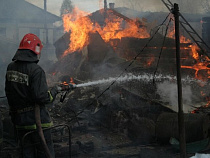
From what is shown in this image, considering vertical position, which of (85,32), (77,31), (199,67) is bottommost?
(199,67)

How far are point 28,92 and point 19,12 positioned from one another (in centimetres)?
2743

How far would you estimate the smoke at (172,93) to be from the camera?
8673 mm

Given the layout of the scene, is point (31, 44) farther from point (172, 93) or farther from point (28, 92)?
point (172, 93)

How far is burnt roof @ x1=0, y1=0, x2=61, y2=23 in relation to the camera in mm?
26241

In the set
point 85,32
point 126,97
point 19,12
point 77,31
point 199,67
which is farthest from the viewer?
point 19,12

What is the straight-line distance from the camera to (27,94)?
3896 mm

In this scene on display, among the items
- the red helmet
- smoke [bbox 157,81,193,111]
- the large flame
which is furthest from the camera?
the large flame

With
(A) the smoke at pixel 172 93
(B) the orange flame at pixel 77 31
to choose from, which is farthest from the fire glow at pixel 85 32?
(A) the smoke at pixel 172 93

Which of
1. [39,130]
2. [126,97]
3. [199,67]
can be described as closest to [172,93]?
[126,97]

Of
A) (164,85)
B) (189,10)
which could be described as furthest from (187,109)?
(189,10)

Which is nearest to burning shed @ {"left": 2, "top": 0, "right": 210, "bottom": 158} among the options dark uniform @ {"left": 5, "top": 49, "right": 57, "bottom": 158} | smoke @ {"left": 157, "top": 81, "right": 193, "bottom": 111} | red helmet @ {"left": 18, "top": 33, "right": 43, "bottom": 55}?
smoke @ {"left": 157, "top": 81, "right": 193, "bottom": 111}

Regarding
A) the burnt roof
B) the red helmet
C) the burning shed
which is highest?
the burnt roof

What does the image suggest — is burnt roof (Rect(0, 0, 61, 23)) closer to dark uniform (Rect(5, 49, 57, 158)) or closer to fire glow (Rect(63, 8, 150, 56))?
fire glow (Rect(63, 8, 150, 56))

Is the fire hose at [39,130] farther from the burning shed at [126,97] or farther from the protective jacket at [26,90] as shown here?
the burning shed at [126,97]
